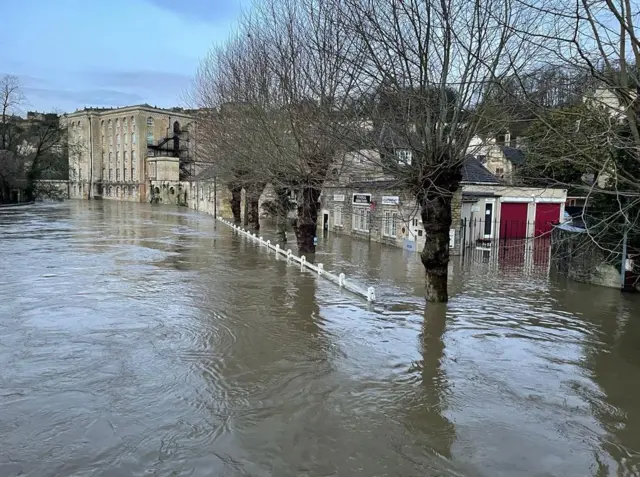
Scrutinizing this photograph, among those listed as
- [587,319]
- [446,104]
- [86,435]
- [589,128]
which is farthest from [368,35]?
[86,435]

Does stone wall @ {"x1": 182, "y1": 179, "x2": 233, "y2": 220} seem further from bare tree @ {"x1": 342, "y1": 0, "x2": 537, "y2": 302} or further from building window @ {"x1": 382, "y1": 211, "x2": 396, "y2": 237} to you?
bare tree @ {"x1": 342, "y1": 0, "x2": 537, "y2": 302}

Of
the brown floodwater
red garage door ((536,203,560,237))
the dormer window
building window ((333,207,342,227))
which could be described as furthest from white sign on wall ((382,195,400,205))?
the dormer window

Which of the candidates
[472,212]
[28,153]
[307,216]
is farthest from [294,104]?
[28,153]

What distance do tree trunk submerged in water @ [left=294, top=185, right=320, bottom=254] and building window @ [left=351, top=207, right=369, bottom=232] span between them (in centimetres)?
692

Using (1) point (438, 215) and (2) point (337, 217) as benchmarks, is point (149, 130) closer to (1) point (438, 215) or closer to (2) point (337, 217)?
(2) point (337, 217)

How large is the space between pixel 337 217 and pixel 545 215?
11.0 m

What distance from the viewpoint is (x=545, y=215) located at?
26.7 metres

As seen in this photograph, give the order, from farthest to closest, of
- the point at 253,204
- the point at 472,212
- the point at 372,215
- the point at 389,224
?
the point at 253,204 → the point at 372,215 → the point at 389,224 → the point at 472,212

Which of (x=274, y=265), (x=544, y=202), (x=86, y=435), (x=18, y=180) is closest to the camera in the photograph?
(x=86, y=435)

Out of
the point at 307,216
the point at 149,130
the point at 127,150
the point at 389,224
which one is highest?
the point at 149,130

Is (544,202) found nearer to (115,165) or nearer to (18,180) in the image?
(18,180)

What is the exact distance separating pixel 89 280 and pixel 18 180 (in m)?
47.6

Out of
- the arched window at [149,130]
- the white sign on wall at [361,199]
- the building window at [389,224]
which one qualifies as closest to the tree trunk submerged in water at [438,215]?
the building window at [389,224]

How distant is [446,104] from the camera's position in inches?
400
